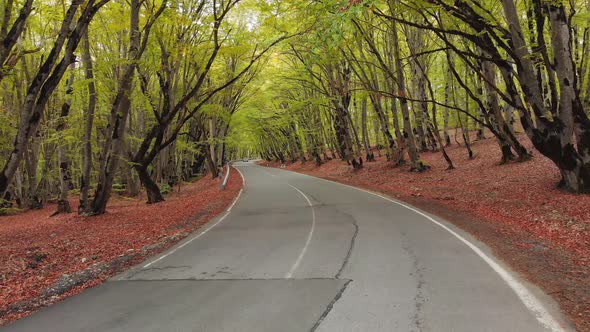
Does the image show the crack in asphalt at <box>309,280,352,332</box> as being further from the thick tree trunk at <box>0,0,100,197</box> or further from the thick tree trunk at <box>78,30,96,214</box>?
the thick tree trunk at <box>78,30,96,214</box>

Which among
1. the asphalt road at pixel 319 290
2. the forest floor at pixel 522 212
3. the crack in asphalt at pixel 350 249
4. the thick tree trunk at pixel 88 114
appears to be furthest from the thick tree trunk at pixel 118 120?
the forest floor at pixel 522 212

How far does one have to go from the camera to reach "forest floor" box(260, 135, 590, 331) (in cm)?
655

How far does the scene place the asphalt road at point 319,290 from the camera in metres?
5.05

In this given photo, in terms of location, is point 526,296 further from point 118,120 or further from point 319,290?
point 118,120

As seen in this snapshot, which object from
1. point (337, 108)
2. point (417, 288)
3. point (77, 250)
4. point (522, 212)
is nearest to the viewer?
point (417, 288)

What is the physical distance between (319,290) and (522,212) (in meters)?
8.93

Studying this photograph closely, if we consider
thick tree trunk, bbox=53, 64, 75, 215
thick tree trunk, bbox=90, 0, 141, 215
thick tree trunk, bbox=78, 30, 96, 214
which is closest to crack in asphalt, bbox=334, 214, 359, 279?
thick tree trunk, bbox=90, 0, 141, 215

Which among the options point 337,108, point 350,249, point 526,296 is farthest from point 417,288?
point 337,108

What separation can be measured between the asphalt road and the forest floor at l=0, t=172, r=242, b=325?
27.8 inches

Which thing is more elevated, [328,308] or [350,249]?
[328,308]

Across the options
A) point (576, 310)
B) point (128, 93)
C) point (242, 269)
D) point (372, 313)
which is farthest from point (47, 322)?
point (128, 93)

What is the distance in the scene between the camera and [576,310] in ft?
16.9

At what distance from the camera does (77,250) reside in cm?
1079

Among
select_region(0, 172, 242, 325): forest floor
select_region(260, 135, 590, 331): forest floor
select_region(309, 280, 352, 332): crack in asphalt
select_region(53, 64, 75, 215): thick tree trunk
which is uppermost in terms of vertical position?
select_region(53, 64, 75, 215): thick tree trunk
